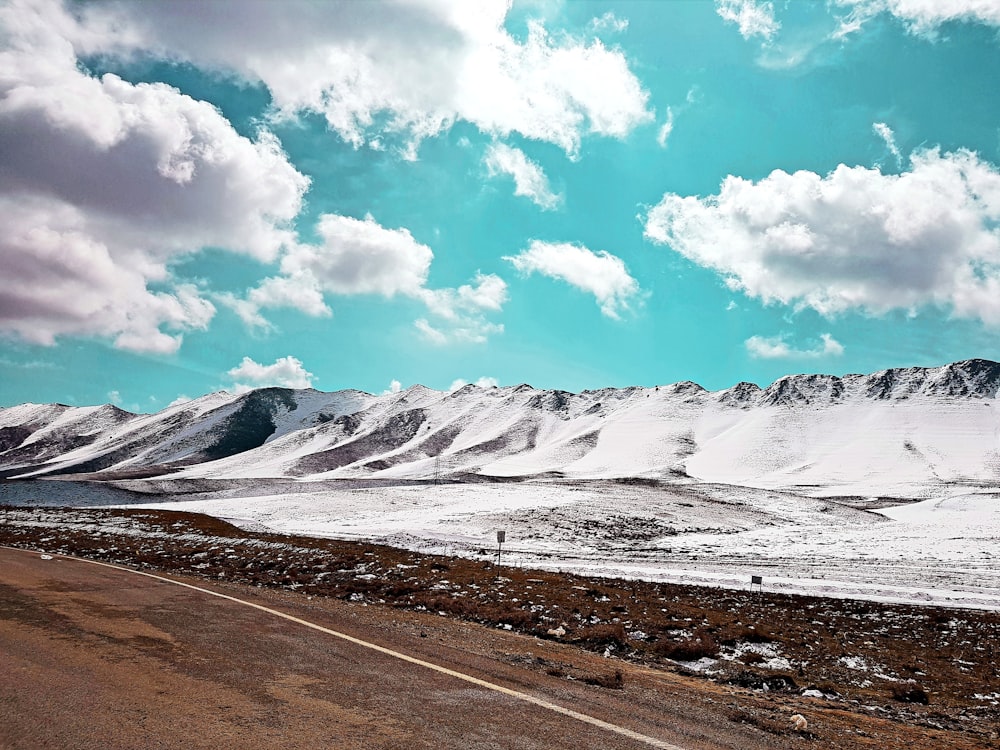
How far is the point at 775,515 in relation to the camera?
77.4 m

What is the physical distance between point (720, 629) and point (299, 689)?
12847mm

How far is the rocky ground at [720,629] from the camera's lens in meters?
10.3

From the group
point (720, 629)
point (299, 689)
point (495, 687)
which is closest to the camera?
point (299, 689)

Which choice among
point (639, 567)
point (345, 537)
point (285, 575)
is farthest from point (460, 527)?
point (285, 575)

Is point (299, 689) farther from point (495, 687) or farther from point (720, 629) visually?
point (720, 629)

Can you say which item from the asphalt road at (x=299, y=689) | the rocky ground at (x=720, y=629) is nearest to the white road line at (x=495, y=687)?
the asphalt road at (x=299, y=689)

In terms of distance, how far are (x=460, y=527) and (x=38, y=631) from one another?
4497 cm

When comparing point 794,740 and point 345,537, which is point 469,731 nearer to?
point 794,740

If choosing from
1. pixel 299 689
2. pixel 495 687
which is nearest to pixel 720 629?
pixel 495 687

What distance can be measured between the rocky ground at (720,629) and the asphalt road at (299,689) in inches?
45.7

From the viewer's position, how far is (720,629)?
16.6m

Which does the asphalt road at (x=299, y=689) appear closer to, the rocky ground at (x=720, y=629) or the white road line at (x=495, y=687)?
the white road line at (x=495, y=687)

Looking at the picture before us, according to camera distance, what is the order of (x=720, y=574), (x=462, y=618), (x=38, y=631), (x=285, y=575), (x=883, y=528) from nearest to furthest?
(x=38, y=631), (x=462, y=618), (x=285, y=575), (x=720, y=574), (x=883, y=528)

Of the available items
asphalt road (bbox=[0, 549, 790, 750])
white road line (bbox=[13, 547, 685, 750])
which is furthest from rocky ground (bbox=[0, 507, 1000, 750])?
white road line (bbox=[13, 547, 685, 750])
